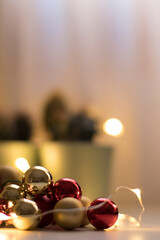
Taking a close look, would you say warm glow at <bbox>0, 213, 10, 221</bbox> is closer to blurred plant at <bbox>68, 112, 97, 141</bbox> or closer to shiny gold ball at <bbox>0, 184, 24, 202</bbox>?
shiny gold ball at <bbox>0, 184, 24, 202</bbox>

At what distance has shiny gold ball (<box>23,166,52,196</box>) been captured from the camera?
2.19 feet

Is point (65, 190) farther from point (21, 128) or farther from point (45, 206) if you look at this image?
point (21, 128)

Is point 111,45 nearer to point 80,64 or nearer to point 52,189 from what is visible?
point 80,64

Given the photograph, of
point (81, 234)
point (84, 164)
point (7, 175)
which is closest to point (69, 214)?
point (81, 234)

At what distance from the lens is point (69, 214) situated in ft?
2.02

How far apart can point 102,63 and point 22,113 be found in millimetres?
397

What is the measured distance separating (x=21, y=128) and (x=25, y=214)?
100cm

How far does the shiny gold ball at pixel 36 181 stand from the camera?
67 cm

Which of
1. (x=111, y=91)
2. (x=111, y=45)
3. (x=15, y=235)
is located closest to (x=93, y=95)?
(x=111, y=91)

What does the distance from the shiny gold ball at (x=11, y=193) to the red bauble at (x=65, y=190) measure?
6 centimetres

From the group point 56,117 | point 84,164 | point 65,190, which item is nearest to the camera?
point 65,190

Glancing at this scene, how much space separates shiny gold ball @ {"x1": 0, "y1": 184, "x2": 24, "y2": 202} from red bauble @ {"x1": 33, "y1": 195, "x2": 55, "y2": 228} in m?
0.03

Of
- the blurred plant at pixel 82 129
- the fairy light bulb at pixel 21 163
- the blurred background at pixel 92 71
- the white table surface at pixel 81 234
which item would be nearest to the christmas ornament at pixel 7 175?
the fairy light bulb at pixel 21 163

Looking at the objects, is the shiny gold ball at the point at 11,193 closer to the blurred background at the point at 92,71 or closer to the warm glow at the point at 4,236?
the warm glow at the point at 4,236
